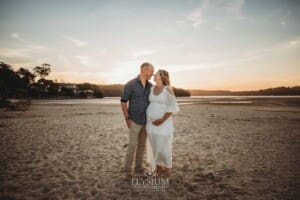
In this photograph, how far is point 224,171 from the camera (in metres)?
5.82

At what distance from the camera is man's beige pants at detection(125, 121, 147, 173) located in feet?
16.5

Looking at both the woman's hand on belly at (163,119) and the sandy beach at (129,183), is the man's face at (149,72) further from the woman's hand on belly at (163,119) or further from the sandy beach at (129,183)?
the sandy beach at (129,183)

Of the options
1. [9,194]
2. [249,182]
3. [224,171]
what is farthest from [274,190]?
[9,194]

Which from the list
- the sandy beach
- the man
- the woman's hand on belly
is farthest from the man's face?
the sandy beach

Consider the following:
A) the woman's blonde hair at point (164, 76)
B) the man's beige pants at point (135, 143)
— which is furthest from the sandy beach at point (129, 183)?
the woman's blonde hair at point (164, 76)

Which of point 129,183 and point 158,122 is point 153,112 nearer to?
point 158,122

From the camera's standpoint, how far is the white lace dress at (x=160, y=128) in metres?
4.72

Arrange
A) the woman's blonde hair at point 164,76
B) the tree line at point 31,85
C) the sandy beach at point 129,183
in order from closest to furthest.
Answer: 1. the sandy beach at point 129,183
2. the woman's blonde hair at point 164,76
3. the tree line at point 31,85

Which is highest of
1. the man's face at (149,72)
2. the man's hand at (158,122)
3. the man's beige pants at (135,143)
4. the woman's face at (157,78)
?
the man's face at (149,72)

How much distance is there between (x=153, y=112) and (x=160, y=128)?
1.29ft

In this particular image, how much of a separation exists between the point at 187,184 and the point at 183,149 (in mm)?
3456

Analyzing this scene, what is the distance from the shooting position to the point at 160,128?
4867 millimetres

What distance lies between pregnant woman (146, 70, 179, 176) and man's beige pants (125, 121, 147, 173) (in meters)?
0.21

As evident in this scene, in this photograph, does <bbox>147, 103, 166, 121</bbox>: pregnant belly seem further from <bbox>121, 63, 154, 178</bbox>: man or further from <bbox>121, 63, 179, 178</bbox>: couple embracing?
<bbox>121, 63, 154, 178</bbox>: man
